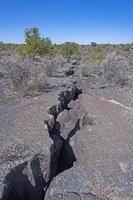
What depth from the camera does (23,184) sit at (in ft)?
23.2

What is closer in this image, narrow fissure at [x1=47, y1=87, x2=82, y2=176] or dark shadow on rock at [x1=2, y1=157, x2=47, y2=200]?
dark shadow on rock at [x1=2, y1=157, x2=47, y2=200]

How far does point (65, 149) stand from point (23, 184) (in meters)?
2.32

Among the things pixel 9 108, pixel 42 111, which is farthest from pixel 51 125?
pixel 9 108

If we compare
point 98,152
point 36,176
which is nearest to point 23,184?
point 36,176

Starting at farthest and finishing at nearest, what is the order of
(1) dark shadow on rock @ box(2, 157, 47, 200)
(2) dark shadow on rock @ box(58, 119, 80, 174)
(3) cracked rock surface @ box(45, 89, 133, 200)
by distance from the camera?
1. (2) dark shadow on rock @ box(58, 119, 80, 174)
2. (1) dark shadow on rock @ box(2, 157, 47, 200)
3. (3) cracked rock surface @ box(45, 89, 133, 200)

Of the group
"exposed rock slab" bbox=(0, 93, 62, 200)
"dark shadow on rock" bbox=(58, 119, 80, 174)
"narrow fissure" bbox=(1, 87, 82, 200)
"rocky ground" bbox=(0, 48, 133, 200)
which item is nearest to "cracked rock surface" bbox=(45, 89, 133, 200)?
"rocky ground" bbox=(0, 48, 133, 200)

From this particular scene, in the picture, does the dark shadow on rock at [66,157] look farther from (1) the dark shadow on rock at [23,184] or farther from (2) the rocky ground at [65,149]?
(1) the dark shadow on rock at [23,184]

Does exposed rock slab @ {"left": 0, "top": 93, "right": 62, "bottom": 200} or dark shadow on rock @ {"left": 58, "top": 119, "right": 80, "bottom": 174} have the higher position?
exposed rock slab @ {"left": 0, "top": 93, "right": 62, "bottom": 200}

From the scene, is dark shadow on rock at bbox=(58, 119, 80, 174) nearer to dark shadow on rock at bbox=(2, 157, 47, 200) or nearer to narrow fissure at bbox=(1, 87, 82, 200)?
narrow fissure at bbox=(1, 87, 82, 200)

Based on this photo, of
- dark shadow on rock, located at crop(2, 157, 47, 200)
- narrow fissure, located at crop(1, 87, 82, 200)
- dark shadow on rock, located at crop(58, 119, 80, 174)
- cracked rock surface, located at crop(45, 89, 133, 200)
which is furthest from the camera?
dark shadow on rock, located at crop(58, 119, 80, 174)

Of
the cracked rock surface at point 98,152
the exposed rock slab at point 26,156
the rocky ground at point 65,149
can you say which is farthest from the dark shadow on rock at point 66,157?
the exposed rock slab at point 26,156

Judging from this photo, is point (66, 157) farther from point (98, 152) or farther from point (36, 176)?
point (36, 176)

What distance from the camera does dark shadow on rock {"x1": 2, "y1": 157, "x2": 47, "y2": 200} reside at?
6570 mm

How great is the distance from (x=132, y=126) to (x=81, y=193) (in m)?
4.53
